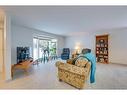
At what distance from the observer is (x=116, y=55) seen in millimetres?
7348

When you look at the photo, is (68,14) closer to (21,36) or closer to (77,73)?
(77,73)

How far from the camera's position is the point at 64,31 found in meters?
8.02

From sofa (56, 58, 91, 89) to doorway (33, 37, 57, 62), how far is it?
4300 mm

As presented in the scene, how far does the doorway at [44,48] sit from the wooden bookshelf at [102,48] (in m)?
3.55

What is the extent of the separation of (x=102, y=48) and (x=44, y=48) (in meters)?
4.11

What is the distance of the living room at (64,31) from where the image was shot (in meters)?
3.45

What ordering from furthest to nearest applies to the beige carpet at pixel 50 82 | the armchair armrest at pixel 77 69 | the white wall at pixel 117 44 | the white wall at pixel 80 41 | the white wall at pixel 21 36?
1. the white wall at pixel 80 41
2. the white wall at pixel 117 44
3. the white wall at pixel 21 36
4. the beige carpet at pixel 50 82
5. the armchair armrest at pixel 77 69

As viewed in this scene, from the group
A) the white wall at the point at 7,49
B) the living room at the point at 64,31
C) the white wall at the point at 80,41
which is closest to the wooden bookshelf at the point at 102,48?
the living room at the point at 64,31

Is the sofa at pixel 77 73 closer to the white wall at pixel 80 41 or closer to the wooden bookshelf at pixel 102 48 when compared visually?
the wooden bookshelf at pixel 102 48

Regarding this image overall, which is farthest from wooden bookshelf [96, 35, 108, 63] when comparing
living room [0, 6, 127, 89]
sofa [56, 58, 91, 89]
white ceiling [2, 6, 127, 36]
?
sofa [56, 58, 91, 89]

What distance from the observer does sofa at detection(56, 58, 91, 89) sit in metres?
3.10

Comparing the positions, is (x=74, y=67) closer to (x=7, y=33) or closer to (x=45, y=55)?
(x=7, y=33)

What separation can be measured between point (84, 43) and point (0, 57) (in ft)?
20.8
